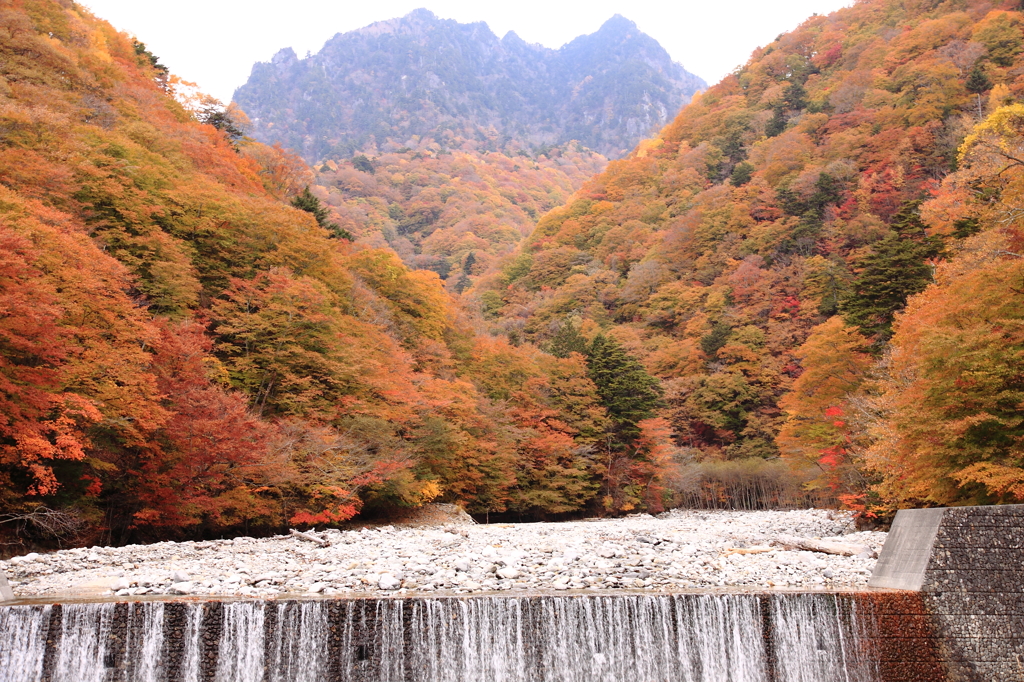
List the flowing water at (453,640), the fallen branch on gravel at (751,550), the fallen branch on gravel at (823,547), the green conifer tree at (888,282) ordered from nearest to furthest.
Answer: the flowing water at (453,640) → the fallen branch on gravel at (823,547) → the fallen branch on gravel at (751,550) → the green conifer tree at (888,282)

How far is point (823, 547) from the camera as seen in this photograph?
15.8 m

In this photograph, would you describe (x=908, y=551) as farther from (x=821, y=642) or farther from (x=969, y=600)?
(x=821, y=642)

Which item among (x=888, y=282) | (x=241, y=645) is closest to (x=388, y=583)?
(x=241, y=645)

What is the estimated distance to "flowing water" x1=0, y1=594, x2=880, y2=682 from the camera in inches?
357

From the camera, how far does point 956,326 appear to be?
13.8 meters

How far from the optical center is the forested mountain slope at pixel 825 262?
13.5 meters

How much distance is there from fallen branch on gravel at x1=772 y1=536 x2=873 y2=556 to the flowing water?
6.51 m

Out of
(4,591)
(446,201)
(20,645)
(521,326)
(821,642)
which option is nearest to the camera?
(20,645)

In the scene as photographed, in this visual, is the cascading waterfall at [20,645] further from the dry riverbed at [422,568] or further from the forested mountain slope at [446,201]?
the forested mountain slope at [446,201]

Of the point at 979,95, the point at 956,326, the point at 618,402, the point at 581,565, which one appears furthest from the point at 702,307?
the point at 581,565

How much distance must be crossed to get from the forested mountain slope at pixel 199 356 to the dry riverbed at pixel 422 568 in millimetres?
1968

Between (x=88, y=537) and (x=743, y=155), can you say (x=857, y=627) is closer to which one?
(x=88, y=537)

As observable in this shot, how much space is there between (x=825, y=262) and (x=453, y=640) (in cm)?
4877

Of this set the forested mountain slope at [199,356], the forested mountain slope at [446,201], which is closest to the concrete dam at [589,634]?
the forested mountain slope at [199,356]
